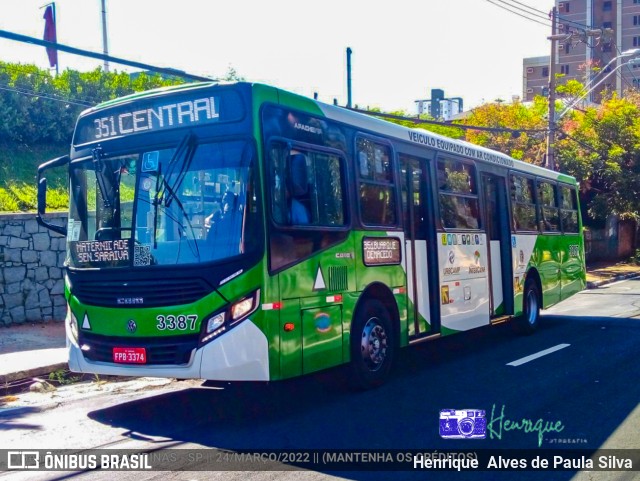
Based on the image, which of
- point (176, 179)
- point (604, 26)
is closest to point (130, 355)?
point (176, 179)

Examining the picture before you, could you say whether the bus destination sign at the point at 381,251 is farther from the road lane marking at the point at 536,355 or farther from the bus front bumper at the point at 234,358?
the road lane marking at the point at 536,355

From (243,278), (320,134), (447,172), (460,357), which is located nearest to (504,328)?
(460,357)

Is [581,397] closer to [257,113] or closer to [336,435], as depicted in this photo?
[336,435]

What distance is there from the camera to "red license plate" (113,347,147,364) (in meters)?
7.14

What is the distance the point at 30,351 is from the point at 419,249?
609 centimetres

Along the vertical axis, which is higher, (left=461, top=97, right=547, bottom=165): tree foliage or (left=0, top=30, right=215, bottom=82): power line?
(left=461, top=97, right=547, bottom=165): tree foliage

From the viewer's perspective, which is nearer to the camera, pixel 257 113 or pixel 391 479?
pixel 391 479

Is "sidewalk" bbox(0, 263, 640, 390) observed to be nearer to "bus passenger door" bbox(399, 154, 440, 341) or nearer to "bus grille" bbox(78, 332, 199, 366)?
"bus grille" bbox(78, 332, 199, 366)

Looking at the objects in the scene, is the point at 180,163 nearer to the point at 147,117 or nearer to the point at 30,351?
the point at 147,117

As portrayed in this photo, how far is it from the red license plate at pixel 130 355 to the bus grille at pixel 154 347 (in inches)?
1.3

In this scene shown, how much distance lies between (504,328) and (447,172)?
5.28m

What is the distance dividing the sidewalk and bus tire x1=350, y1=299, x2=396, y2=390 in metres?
4.42

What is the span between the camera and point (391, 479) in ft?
18.5

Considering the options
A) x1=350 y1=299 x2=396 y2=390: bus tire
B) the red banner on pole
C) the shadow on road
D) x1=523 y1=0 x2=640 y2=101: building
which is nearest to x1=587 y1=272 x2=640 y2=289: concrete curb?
the shadow on road
